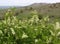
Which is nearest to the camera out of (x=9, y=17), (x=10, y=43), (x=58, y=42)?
(x=58, y=42)

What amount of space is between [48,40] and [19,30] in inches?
25.5

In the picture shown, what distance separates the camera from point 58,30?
4.18 metres

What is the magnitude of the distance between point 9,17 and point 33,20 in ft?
1.55

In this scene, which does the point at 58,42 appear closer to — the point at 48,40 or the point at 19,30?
the point at 48,40

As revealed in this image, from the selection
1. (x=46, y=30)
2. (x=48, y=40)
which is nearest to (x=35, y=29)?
(x=46, y=30)

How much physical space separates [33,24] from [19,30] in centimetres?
46

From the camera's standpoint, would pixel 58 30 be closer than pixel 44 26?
Yes

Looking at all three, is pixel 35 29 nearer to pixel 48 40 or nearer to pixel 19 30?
pixel 19 30

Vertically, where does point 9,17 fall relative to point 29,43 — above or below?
above

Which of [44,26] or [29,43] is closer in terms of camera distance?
[29,43]

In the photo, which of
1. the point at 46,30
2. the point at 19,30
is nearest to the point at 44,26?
the point at 46,30

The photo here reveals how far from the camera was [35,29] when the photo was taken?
4.81 m

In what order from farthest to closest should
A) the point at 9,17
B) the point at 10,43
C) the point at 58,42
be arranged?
the point at 9,17 < the point at 10,43 < the point at 58,42

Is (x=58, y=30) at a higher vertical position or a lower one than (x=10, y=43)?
higher
